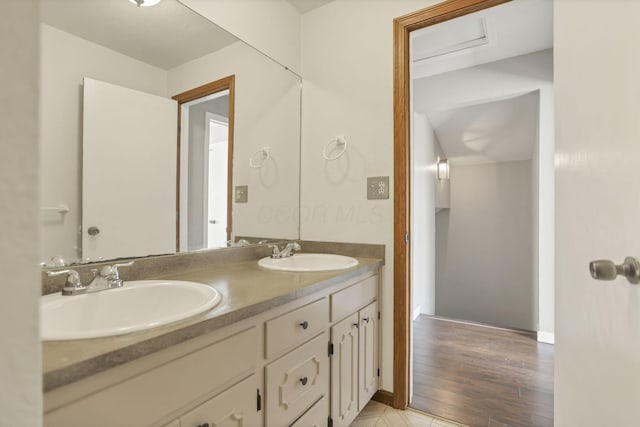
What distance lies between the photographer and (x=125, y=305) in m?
1.00

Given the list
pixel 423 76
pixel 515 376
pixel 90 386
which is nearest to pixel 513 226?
pixel 423 76

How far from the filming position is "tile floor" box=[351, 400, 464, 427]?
156 centimetres

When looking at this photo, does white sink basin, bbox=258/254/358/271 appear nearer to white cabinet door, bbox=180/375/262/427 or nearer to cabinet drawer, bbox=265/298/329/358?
cabinet drawer, bbox=265/298/329/358

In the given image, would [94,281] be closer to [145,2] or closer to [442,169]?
[145,2]

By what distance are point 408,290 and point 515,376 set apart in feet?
3.29

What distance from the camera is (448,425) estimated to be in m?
1.55

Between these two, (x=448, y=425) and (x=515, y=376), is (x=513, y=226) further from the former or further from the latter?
(x=448, y=425)

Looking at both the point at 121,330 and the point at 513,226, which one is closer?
the point at 121,330

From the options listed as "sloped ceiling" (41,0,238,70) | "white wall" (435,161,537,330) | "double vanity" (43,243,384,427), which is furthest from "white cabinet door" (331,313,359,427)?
"white wall" (435,161,537,330)

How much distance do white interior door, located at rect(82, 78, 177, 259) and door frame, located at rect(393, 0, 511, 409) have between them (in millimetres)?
1122

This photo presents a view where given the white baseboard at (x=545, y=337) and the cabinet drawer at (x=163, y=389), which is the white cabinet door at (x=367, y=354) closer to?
the cabinet drawer at (x=163, y=389)

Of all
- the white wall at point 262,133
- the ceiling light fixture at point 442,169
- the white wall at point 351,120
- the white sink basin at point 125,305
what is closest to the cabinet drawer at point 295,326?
the white sink basin at point 125,305

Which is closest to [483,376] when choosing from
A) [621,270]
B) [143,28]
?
[621,270]

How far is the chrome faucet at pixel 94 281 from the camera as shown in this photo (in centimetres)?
92
